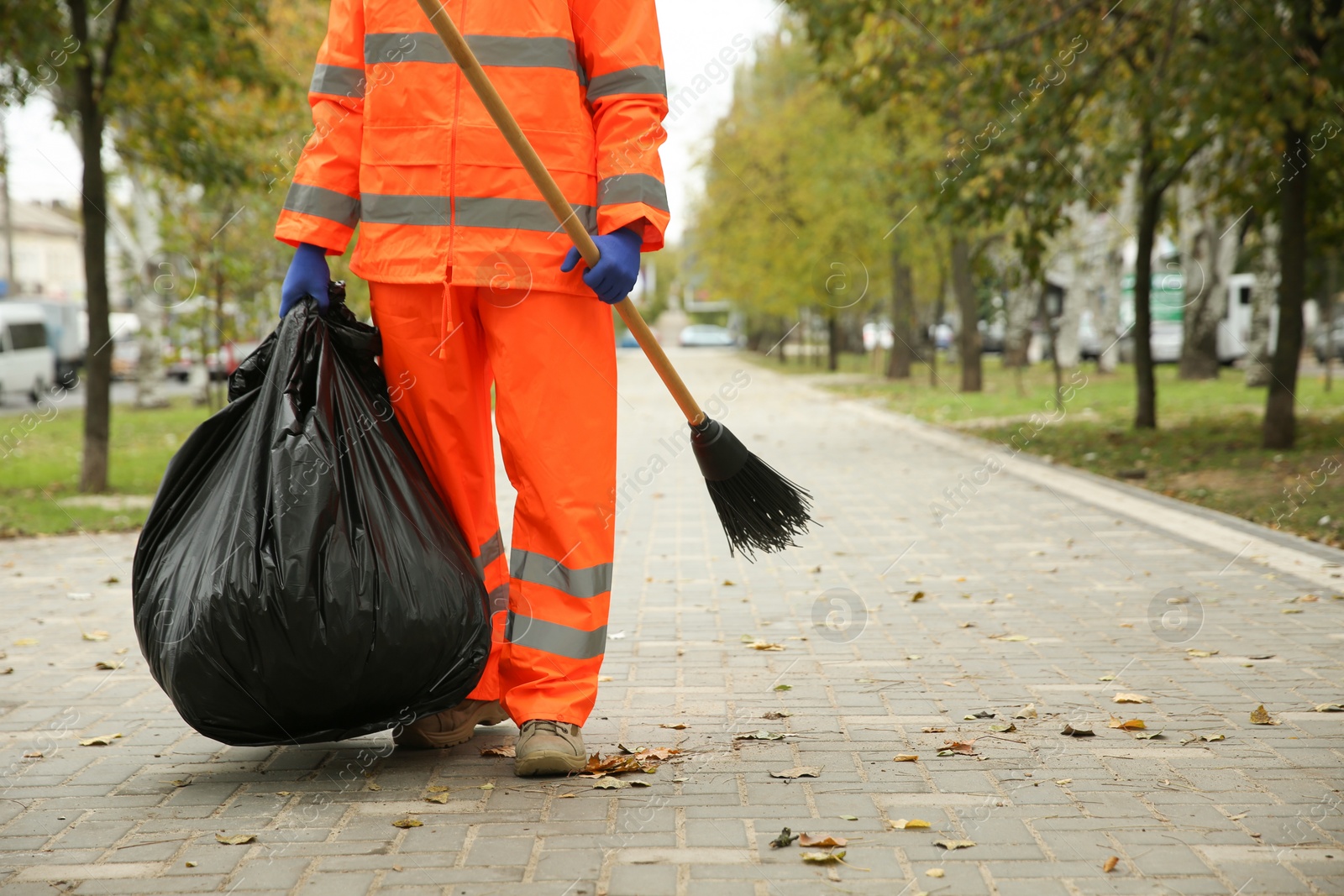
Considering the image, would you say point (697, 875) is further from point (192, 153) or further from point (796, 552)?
point (192, 153)

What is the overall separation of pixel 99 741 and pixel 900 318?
23.1 m

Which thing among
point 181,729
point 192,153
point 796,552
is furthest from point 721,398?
point 181,729

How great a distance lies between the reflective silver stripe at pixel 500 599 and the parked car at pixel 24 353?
26706mm

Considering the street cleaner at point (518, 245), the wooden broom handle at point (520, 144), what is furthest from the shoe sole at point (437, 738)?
the wooden broom handle at point (520, 144)

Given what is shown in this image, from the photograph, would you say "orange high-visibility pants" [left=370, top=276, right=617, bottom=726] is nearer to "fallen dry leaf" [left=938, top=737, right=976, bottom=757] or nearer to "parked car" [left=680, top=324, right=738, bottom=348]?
"fallen dry leaf" [left=938, top=737, right=976, bottom=757]

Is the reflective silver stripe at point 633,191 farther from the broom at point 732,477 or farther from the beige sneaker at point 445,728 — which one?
the beige sneaker at point 445,728

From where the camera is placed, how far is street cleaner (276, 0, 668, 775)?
10.6 ft

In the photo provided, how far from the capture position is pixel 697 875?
8.47 feet

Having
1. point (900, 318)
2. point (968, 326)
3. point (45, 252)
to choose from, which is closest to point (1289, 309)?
point (968, 326)

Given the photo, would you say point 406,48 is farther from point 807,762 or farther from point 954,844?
point 954,844

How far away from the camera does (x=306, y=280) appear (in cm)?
338

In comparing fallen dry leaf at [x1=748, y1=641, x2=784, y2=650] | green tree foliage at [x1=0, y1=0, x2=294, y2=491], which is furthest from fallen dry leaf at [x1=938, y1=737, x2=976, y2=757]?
green tree foliage at [x1=0, y1=0, x2=294, y2=491]

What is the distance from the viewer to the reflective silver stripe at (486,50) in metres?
3.22

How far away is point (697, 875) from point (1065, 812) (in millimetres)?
880
